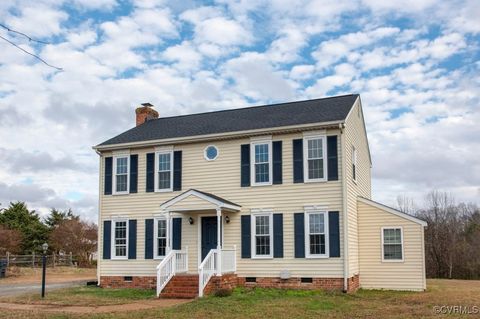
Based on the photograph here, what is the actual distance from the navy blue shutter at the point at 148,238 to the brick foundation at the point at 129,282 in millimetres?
889

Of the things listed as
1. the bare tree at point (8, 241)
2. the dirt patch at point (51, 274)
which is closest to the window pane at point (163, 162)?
the dirt patch at point (51, 274)

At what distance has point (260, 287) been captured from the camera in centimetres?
1848

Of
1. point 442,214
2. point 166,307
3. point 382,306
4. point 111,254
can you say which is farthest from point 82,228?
point 382,306

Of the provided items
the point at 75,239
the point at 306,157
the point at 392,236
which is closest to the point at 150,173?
the point at 306,157

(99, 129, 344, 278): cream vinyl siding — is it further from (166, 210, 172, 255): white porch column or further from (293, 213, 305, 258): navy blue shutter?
(166, 210, 172, 255): white porch column

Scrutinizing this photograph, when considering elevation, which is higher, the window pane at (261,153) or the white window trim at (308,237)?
the window pane at (261,153)

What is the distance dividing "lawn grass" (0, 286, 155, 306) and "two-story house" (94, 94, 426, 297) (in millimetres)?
1013

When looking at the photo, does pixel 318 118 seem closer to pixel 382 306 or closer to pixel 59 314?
pixel 382 306

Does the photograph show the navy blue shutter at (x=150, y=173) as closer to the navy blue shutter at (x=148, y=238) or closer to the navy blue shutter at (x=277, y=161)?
the navy blue shutter at (x=148, y=238)

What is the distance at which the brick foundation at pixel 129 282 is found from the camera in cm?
2017

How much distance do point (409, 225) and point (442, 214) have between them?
22.2 metres

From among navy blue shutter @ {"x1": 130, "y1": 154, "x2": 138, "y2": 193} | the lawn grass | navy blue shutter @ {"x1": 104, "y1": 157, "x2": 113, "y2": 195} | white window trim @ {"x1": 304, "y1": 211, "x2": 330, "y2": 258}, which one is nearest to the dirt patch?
navy blue shutter @ {"x1": 104, "y1": 157, "x2": 113, "y2": 195}

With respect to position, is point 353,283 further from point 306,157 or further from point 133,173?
point 133,173

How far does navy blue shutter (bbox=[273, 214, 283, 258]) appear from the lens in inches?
728
